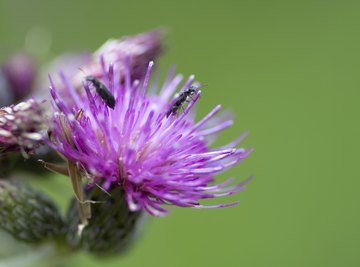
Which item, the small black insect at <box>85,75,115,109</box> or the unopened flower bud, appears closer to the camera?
the small black insect at <box>85,75,115,109</box>

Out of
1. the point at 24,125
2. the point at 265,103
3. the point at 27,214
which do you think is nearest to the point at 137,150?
the point at 24,125

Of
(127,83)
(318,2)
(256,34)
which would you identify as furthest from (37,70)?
(318,2)

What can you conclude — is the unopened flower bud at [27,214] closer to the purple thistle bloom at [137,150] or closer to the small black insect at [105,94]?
the purple thistle bloom at [137,150]

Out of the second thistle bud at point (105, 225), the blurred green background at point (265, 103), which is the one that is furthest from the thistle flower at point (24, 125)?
the blurred green background at point (265, 103)

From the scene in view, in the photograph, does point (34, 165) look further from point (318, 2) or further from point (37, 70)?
point (318, 2)

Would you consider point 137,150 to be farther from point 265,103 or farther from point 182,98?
point 265,103

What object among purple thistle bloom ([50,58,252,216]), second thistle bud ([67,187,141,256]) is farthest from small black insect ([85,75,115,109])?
second thistle bud ([67,187,141,256])

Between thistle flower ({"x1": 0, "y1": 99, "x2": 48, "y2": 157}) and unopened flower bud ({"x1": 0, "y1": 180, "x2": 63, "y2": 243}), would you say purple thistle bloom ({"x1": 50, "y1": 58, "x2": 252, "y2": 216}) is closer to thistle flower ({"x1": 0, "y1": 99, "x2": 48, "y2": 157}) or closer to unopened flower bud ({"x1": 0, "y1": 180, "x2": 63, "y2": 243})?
thistle flower ({"x1": 0, "y1": 99, "x2": 48, "y2": 157})
